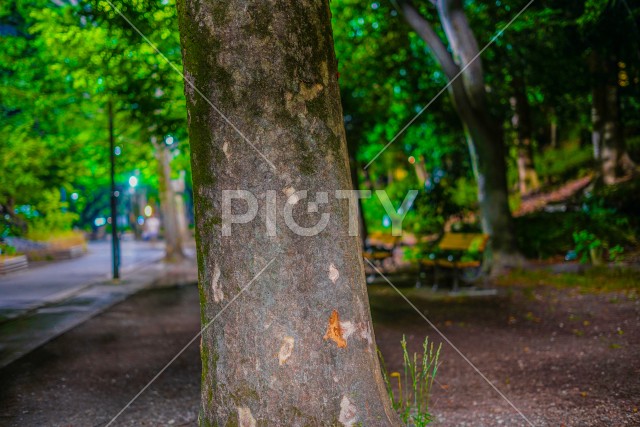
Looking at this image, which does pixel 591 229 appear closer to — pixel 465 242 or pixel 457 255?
pixel 465 242

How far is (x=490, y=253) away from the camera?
12031mm

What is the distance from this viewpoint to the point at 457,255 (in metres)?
11.4

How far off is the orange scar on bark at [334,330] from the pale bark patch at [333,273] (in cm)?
16

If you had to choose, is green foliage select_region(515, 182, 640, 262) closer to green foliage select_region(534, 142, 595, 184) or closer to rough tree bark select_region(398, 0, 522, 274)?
rough tree bark select_region(398, 0, 522, 274)

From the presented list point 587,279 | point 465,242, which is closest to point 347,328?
point 587,279

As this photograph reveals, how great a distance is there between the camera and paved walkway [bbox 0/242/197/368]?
7953 millimetres

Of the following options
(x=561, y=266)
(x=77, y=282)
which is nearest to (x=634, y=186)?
(x=561, y=266)

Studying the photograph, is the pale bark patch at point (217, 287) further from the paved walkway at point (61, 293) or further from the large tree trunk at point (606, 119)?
the large tree trunk at point (606, 119)

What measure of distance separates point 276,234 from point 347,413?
0.98 metres

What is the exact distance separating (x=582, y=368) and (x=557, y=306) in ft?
11.7

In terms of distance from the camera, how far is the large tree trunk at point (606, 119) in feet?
50.7

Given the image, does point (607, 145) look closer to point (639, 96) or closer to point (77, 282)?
point (639, 96)

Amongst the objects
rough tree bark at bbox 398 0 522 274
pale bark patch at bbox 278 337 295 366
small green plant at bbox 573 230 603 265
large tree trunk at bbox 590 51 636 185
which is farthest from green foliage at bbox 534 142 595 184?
pale bark patch at bbox 278 337 295 366

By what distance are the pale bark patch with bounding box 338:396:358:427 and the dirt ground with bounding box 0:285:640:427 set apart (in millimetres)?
1609
